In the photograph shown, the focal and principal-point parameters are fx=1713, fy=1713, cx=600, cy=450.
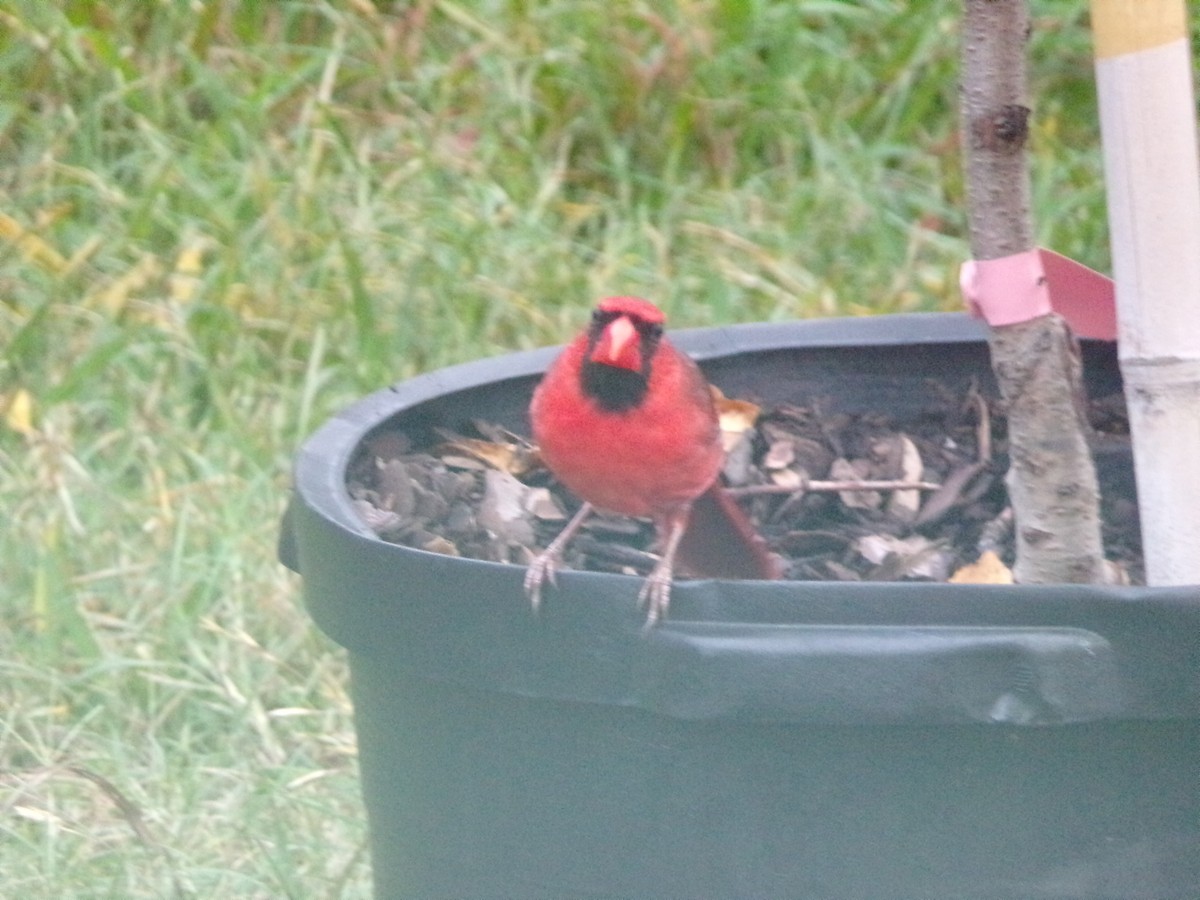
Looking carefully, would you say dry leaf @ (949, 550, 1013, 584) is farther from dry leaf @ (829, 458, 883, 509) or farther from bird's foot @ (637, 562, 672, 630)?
bird's foot @ (637, 562, 672, 630)

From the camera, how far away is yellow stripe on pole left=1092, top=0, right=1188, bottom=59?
1.16 metres

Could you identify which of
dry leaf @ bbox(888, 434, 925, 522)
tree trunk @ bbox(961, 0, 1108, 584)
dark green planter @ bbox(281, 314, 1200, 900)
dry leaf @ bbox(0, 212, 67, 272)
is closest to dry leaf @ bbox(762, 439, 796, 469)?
dry leaf @ bbox(888, 434, 925, 522)

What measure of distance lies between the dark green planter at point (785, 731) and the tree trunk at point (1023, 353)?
Answer: 244 mm

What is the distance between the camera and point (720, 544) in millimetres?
1607

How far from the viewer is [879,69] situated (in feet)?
12.4

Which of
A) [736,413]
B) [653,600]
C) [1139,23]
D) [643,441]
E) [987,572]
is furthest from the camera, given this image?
[736,413]

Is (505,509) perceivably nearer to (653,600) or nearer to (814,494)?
(814,494)

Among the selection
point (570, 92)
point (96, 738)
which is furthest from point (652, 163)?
point (96, 738)

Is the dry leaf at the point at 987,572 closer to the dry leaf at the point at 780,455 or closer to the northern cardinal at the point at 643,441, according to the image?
the northern cardinal at the point at 643,441

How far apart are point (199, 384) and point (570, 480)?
5.48 ft

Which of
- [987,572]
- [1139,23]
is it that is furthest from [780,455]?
[1139,23]

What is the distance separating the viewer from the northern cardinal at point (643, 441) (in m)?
1.57

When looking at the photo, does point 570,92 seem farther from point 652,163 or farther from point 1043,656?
point 1043,656

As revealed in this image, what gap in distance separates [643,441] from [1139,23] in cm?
60
